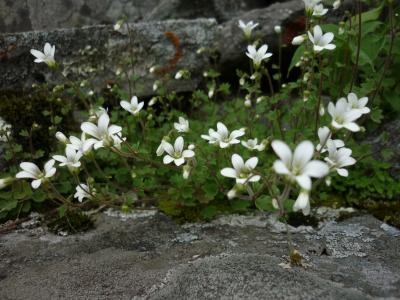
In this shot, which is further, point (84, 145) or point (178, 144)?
point (178, 144)

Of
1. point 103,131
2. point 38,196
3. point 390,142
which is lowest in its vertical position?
point 38,196

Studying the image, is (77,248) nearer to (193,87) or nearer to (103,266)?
(103,266)

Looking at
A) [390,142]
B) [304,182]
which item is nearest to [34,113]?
[304,182]

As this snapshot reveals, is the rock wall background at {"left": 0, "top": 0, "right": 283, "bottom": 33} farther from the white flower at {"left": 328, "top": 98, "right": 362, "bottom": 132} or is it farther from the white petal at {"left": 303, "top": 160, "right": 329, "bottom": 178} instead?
the white petal at {"left": 303, "top": 160, "right": 329, "bottom": 178}

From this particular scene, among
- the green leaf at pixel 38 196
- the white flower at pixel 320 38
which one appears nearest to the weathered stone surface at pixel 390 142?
the white flower at pixel 320 38

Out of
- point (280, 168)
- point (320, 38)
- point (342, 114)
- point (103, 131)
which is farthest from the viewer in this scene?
point (320, 38)

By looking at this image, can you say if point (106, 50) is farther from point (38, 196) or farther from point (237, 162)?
point (237, 162)
